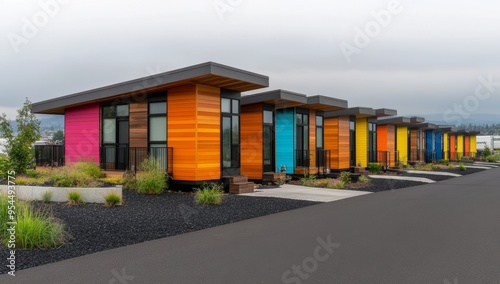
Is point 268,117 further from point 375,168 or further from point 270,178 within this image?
point 375,168

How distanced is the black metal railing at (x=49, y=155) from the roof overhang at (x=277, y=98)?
7.87 m

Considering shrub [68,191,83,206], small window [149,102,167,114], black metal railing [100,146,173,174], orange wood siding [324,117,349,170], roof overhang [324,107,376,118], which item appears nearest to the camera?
shrub [68,191,83,206]

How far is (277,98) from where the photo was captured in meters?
17.2

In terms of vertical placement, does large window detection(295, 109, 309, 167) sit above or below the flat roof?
below

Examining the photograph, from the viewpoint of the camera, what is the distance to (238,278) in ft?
16.5

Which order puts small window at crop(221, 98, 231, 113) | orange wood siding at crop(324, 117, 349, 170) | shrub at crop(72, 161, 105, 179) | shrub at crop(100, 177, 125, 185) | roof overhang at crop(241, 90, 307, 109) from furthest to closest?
orange wood siding at crop(324, 117, 349, 170) < roof overhang at crop(241, 90, 307, 109) < small window at crop(221, 98, 231, 113) < shrub at crop(72, 161, 105, 179) < shrub at crop(100, 177, 125, 185)

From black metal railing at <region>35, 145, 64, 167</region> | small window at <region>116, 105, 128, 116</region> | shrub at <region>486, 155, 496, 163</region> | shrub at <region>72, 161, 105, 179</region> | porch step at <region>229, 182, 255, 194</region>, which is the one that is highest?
small window at <region>116, 105, 128, 116</region>

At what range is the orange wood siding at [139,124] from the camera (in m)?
14.8

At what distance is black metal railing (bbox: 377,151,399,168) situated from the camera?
1115 inches

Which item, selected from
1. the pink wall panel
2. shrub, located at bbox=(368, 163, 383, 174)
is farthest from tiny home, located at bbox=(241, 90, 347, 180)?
the pink wall panel

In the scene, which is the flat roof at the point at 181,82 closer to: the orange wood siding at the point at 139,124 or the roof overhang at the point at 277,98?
the orange wood siding at the point at 139,124

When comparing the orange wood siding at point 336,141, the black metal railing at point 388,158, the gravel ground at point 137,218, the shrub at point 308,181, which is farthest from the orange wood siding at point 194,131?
the black metal railing at point 388,158

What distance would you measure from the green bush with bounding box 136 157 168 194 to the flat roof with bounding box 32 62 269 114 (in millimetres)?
2484

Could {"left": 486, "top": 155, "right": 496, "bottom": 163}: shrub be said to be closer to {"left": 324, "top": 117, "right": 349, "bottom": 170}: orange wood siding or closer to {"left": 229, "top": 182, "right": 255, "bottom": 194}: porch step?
{"left": 324, "top": 117, "right": 349, "bottom": 170}: orange wood siding
